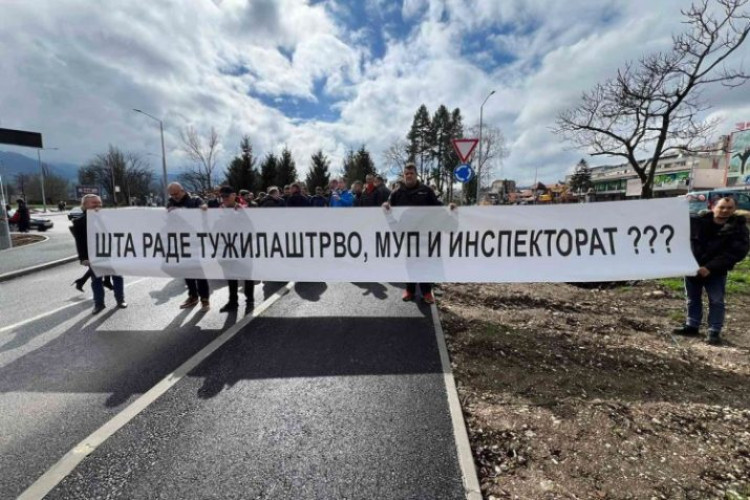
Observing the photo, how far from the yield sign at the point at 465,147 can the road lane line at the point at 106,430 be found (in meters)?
8.46

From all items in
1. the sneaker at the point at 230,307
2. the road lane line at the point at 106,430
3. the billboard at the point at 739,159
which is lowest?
the road lane line at the point at 106,430

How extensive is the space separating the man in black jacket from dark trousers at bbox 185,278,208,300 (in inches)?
267

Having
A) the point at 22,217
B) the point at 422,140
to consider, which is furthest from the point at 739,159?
the point at 22,217

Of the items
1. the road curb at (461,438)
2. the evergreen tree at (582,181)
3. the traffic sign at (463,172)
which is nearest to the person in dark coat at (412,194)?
the road curb at (461,438)

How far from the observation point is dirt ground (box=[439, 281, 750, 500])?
2.33 meters

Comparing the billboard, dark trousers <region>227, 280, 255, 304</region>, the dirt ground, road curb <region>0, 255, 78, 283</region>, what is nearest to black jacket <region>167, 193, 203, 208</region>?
dark trousers <region>227, 280, 255, 304</region>

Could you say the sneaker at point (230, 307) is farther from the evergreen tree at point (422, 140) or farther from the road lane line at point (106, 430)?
the evergreen tree at point (422, 140)

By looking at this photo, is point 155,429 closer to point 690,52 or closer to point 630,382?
point 630,382

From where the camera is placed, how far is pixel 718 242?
4.42 meters

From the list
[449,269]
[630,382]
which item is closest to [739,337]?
[630,382]

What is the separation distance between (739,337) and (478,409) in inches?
158

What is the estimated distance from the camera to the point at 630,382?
3.55 m

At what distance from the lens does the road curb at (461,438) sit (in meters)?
2.24

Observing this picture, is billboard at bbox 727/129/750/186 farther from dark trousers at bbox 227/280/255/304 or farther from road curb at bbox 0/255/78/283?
road curb at bbox 0/255/78/283
